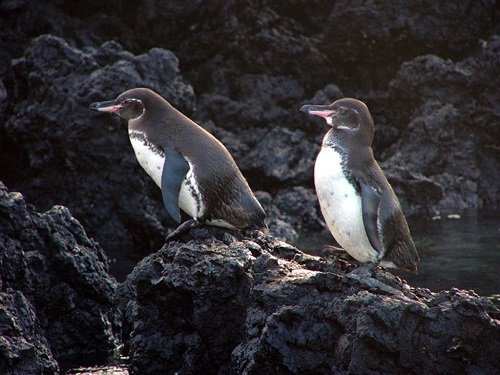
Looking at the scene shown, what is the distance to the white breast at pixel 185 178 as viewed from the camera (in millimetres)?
6586

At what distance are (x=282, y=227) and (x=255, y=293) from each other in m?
6.30

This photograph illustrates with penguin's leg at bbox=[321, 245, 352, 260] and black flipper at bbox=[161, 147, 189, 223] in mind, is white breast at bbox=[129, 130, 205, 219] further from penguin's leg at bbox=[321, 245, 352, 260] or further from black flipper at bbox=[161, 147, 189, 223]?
penguin's leg at bbox=[321, 245, 352, 260]

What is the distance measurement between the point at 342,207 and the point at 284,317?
4.39 feet

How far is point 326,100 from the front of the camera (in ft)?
46.2

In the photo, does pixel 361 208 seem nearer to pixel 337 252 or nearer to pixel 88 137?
pixel 337 252

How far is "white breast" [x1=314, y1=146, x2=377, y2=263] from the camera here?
20.0 feet

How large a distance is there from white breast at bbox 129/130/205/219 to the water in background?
2968 millimetres

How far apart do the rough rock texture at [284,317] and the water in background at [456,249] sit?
3.00m

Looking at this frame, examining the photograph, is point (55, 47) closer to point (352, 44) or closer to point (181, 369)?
point (352, 44)

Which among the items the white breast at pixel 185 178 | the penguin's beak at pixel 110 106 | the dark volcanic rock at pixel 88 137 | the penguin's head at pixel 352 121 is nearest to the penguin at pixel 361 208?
the penguin's head at pixel 352 121

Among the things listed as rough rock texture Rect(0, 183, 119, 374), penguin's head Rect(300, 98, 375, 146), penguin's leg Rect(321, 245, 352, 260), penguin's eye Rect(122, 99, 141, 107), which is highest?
penguin's eye Rect(122, 99, 141, 107)

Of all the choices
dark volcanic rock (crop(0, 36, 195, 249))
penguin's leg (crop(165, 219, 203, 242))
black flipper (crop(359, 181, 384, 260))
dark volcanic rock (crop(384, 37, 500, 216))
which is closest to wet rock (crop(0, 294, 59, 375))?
penguin's leg (crop(165, 219, 203, 242))

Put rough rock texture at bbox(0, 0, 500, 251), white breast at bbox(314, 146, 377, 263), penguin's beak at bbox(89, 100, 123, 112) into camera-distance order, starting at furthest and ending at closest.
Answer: rough rock texture at bbox(0, 0, 500, 251) < penguin's beak at bbox(89, 100, 123, 112) < white breast at bbox(314, 146, 377, 263)

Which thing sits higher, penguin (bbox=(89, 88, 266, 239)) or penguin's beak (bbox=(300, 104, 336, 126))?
penguin's beak (bbox=(300, 104, 336, 126))
